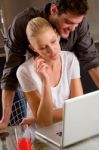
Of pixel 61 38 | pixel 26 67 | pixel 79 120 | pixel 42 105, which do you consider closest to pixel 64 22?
pixel 61 38

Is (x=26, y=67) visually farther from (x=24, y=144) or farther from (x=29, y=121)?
(x=24, y=144)

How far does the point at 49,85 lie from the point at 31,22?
0.33 m

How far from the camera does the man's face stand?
1697mm

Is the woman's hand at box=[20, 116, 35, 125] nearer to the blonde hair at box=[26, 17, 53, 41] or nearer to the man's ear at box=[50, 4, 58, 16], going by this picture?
the blonde hair at box=[26, 17, 53, 41]

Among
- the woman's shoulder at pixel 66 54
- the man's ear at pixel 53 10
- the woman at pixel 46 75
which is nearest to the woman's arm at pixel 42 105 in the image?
the woman at pixel 46 75

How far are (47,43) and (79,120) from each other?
0.48 m

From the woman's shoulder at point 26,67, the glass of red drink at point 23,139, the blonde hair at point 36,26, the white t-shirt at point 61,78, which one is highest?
the blonde hair at point 36,26

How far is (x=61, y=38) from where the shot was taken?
1.92m

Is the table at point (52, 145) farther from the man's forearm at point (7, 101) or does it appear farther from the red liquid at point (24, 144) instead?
the man's forearm at point (7, 101)

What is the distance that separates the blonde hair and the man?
6 centimetres

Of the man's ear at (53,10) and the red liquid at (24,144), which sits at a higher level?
the man's ear at (53,10)

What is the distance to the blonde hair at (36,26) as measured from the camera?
5.70 feet

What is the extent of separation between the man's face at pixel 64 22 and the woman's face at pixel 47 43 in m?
0.04

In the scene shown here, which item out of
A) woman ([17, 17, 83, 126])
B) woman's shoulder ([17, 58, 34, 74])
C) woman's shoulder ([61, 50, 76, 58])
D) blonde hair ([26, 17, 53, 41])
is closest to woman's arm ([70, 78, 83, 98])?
woman ([17, 17, 83, 126])
